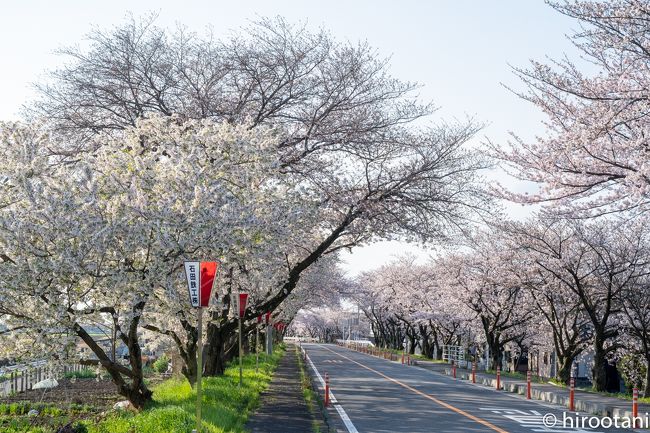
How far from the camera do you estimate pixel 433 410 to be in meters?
18.4

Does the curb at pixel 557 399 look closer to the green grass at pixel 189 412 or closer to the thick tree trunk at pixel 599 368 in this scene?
the thick tree trunk at pixel 599 368

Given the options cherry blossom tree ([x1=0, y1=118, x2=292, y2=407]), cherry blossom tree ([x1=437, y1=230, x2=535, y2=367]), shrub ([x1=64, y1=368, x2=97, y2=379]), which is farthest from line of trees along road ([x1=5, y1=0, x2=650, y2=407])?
shrub ([x1=64, y1=368, x2=97, y2=379])

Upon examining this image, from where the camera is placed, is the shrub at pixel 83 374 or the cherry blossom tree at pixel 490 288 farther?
the shrub at pixel 83 374

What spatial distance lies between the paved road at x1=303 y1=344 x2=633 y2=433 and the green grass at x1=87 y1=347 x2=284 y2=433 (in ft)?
7.42

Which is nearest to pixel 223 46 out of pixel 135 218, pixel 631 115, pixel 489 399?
pixel 135 218

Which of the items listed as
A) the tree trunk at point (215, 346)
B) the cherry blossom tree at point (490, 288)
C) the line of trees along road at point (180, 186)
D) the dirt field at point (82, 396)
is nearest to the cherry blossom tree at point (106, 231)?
the line of trees along road at point (180, 186)

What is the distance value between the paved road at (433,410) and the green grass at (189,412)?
226 centimetres

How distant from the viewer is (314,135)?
20.3 metres

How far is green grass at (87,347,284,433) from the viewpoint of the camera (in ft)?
38.4

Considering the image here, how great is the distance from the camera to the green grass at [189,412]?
11719mm

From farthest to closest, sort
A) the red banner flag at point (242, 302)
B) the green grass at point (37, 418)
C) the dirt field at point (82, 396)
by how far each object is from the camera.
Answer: the dirt field at point (82, 396) → the red banner flag at point (242, 302) → the green grass at point (37, 418)

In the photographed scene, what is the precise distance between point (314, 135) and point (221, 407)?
837cm

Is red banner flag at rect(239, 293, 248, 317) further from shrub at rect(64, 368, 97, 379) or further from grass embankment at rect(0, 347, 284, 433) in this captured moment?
shrub at rect(64, 368, 97, 379)

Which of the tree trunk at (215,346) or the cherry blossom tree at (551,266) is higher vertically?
the cherry blossom tree at (551,266)
